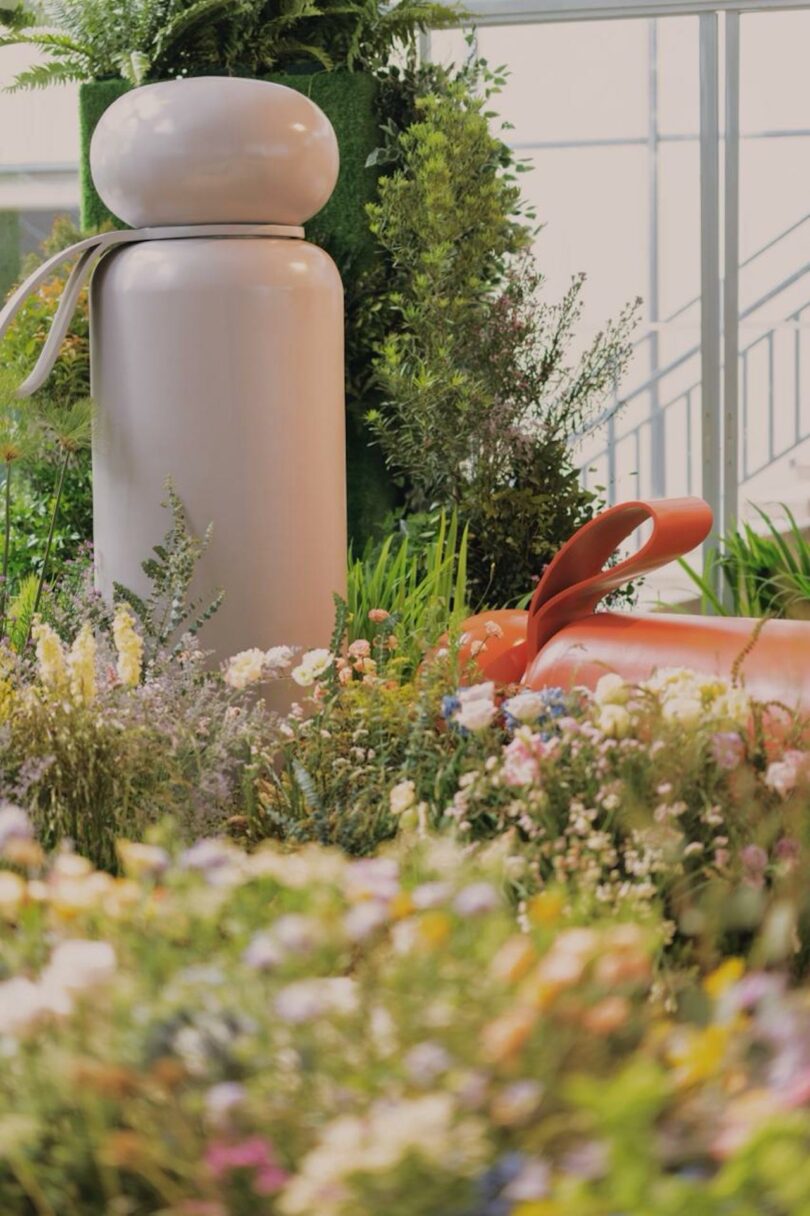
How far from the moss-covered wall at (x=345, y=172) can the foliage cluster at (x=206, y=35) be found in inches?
3.0

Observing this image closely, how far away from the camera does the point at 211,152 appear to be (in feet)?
9.61

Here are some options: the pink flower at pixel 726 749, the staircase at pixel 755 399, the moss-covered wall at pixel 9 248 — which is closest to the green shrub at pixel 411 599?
the pink flower at pixel 726 749

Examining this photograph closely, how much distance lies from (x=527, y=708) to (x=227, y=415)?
129 centimetres

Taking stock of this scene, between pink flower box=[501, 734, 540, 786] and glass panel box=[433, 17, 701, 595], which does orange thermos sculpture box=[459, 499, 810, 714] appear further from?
glass panel box=[433, 17, 701, 595]

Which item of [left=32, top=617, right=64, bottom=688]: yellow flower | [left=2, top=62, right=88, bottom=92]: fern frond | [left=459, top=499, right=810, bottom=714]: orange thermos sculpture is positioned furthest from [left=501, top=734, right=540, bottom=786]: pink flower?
[left=2, top=62, right=88, bottom=92]: fern frond

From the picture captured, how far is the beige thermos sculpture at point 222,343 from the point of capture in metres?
2.96

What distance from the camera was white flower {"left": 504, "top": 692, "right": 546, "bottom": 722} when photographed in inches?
77.0

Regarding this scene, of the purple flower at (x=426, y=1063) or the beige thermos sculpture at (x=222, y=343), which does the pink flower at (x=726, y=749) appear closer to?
the purple flower at (x=426, y=1063)

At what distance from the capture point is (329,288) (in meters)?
3.14

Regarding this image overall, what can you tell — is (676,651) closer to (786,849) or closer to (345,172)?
(786,849)

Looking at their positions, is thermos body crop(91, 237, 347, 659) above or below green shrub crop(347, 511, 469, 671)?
above

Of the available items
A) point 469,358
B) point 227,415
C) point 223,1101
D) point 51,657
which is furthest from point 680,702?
point 469,358

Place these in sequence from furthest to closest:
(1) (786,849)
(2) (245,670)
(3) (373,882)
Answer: (2) (245,670) < (1) (786,849) < (3) (373,882)

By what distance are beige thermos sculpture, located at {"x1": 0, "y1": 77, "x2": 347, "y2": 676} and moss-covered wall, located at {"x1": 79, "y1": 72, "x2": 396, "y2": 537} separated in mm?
2198
